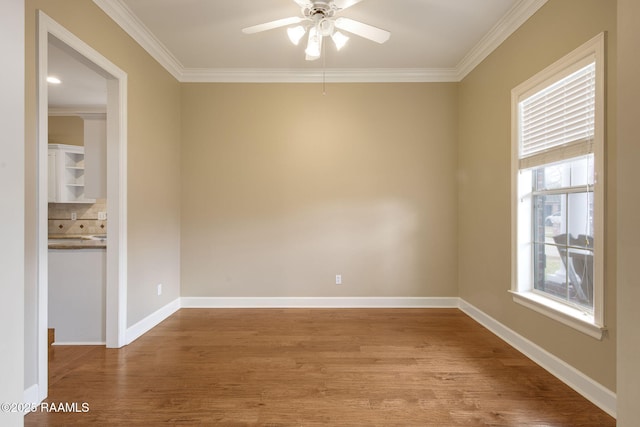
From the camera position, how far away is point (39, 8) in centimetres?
201

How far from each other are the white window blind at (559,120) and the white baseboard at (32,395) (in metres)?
3.95

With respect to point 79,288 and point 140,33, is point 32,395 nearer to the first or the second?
point 79,288

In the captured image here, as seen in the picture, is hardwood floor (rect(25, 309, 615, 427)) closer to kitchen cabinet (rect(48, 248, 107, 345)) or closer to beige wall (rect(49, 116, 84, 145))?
kitchen cabinet (rect(48, 248, 107, 345))

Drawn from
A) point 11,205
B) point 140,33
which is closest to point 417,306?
point 11,205

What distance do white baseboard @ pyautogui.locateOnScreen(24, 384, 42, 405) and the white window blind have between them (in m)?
3.95

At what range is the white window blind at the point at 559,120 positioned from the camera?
2.12 m

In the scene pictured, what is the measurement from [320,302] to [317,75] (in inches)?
116

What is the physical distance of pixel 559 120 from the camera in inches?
94.0

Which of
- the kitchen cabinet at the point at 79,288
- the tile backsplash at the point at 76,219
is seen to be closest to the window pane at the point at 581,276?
the kitchen cabinet at the point at 79,288

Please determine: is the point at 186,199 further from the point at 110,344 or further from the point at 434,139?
the point at 434,139

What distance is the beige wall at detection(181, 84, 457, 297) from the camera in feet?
13.4

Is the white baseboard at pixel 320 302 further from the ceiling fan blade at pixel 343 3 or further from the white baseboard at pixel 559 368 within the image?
the ceiling fan blade at pixel 343 3

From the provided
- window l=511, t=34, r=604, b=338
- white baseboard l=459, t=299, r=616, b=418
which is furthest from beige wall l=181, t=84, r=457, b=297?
window l=511, t=34, r=604, b=338

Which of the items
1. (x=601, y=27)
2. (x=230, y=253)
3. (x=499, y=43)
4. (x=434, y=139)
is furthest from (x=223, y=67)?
(x=601, y=27)
